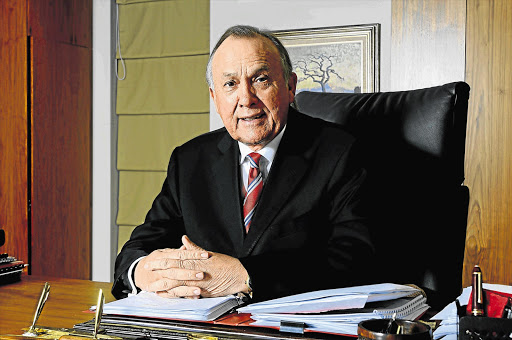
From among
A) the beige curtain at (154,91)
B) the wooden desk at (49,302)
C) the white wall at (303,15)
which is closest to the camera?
the wooden desk at (49,302)

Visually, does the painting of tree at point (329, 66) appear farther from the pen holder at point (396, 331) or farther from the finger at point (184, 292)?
the pen holder at point (396, 331)

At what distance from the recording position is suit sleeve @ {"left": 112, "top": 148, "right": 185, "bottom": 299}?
1.66 metres

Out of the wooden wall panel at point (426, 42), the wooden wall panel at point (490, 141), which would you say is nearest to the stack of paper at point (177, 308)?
the wooden wall panel at point (490, 141)

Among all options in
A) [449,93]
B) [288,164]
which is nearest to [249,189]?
[288,164]

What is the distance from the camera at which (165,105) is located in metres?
4.23

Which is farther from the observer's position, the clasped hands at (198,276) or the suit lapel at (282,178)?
the suit lapel at (282,178)

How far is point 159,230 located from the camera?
1.81 metres

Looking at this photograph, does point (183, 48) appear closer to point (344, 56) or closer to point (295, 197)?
point (344, 56)

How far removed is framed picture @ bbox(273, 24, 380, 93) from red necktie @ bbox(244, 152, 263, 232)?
1.90 m

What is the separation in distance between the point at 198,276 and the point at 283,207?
1.41ft

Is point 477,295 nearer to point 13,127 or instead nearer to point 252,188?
point 252,188

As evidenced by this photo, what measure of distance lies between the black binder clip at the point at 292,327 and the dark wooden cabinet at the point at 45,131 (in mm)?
3126

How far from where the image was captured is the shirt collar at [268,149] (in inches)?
70.8

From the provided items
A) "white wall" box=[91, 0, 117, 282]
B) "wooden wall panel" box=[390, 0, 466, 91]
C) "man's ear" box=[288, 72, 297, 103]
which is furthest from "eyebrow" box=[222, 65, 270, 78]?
"white wall" box=[91, 0, 117, 282]
